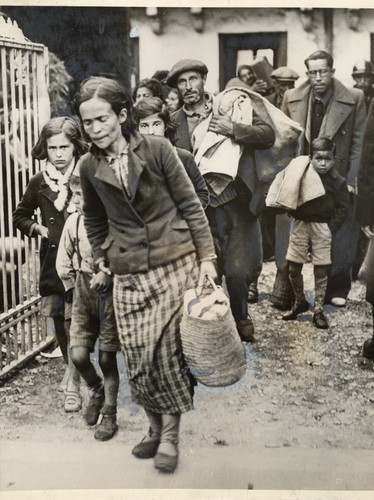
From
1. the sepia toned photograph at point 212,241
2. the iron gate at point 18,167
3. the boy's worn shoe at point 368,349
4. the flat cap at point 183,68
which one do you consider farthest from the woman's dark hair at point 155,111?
the boy's worn shoe at point 368,349

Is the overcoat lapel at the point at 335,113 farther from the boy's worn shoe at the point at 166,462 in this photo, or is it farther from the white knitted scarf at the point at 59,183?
the boy's worn shoe at the point at 166,462

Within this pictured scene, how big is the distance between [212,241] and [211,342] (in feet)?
1.40

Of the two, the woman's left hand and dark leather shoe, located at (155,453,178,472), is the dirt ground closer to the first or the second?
dark leather shoe, located at (155,453,178,472)

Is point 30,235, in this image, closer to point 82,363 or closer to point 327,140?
point 82,363

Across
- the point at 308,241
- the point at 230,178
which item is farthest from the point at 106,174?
the point at 308,241

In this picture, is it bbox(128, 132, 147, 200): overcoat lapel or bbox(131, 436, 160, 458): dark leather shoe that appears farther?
bbox(131, 436, 160, 458): dark leather shoe

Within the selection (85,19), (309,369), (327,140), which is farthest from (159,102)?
(309,369)

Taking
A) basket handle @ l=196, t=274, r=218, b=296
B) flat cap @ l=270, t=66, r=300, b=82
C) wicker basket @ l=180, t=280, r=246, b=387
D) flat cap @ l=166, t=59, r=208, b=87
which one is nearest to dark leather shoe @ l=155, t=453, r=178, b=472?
wicker basket @ l=180, t=280, r=246, b=387

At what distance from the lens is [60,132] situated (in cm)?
309

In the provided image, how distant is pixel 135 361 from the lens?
2.93 metres

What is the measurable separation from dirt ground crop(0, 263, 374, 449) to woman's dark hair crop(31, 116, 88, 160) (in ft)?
3.01

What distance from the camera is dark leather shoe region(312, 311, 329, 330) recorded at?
321 cm

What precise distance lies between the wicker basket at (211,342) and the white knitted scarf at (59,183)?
697 mm

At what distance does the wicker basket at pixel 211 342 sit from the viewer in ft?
8.87
